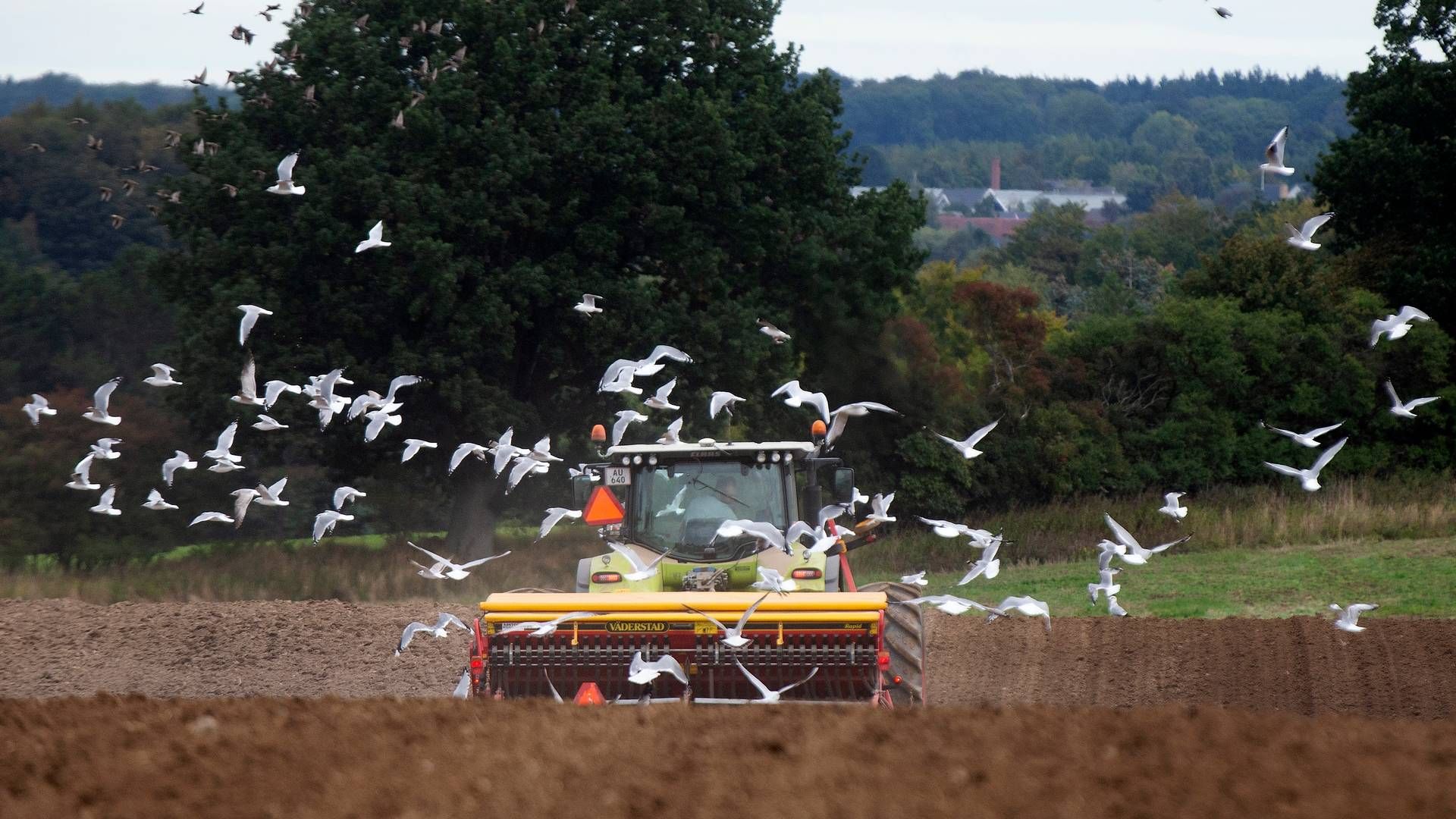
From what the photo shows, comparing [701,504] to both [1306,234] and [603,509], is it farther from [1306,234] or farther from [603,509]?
[1306,234]

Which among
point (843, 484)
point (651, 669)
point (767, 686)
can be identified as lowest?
point (767, 686)

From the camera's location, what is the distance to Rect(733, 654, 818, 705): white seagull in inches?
377

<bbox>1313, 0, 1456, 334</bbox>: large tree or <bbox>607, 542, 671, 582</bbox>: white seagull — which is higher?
<bbox>1313, 0, 1456, 334</bbox>: large tree

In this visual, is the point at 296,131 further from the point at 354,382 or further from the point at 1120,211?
the point at 1120,211

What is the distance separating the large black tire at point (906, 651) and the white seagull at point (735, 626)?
1093 millimetres

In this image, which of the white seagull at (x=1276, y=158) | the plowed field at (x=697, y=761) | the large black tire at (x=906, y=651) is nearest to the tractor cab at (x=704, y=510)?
the large black tire at (x=906, y=651)

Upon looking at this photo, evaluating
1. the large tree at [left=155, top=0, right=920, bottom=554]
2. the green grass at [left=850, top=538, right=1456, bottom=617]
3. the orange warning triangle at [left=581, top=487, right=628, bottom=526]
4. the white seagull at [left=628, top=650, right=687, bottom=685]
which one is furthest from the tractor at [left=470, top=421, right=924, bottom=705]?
the large tree at [left=155, top=0, right=920, bottom=554]

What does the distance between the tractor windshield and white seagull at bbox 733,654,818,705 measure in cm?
147

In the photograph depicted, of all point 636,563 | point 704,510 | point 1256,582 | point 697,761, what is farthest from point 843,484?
point 1256,582

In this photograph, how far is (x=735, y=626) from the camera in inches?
395

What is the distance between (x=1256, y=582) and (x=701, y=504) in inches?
551

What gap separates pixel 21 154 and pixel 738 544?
1991 inches

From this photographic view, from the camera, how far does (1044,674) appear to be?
609 inches

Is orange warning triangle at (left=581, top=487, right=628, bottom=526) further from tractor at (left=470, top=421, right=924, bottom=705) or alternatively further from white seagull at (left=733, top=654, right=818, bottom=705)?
white seagull at (left=733, top=654, right=818, bottom=705)
